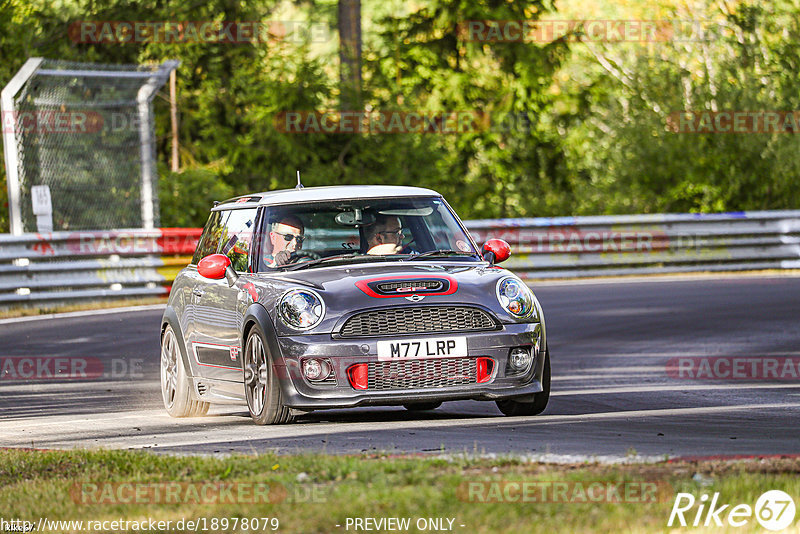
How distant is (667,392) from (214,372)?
11.5 feet

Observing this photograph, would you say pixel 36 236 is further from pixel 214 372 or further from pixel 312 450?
pixel 312 450

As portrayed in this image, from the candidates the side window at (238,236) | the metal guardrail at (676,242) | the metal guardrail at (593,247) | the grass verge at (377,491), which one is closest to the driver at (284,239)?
the side window at (238,236)

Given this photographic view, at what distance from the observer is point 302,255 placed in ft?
32.9

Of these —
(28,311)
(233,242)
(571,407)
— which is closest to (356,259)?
(233,242)

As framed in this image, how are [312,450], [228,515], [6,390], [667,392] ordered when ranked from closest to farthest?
[228,515] → [312,450] → [667,392] → [6,390]

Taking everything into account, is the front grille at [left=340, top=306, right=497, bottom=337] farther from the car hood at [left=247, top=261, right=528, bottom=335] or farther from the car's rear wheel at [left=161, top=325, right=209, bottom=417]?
the car's rear wheel at [left=161, top=325, right=209, bottom=417]

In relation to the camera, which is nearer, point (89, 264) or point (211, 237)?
point (211, 237)

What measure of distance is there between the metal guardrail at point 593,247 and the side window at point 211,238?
9272mm

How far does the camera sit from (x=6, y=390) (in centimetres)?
1255

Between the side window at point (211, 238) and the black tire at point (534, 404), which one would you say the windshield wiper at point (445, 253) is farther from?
the side window at point (211, 238)

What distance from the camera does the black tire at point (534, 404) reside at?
379 inches

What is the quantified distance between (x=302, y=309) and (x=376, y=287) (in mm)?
483

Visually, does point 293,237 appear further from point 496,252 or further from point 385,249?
point 496,252

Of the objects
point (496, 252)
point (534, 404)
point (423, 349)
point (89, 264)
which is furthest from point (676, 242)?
point (423, 349)
